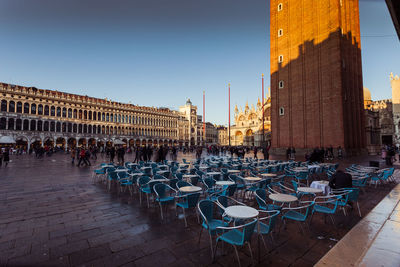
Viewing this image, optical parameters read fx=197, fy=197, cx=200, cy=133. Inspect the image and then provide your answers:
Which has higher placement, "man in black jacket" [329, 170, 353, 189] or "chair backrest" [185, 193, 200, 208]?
"man in black jacket" [329, 170, 353, 189]

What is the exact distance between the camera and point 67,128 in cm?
4844

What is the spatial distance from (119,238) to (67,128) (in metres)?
54.8

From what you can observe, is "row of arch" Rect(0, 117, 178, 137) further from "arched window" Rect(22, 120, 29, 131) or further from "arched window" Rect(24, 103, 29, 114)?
"arched window" Rect(24, 103, 29, 114)

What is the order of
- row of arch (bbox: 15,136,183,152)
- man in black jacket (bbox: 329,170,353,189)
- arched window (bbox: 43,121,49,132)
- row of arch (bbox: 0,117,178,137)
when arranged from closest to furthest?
man in black jacket (bbox: 329,170,353,189) → row of arch (bbox: 0,117,178,137) → row of arch (bbox: 15,136,183,152) → arched window (bbox: 43,121,49,132)

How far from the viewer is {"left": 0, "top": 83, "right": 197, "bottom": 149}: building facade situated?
41469mm

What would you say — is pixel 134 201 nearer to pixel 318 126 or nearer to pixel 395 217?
pixel 395 217

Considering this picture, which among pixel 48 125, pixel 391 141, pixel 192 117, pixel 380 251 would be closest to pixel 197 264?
pixel 380 251

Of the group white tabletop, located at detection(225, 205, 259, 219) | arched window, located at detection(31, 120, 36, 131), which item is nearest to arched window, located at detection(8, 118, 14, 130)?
arched window, located at detection(31, 120, 36, 131)

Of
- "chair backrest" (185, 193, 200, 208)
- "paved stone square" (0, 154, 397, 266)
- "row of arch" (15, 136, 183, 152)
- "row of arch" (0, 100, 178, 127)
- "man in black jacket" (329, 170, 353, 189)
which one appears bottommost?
"paved stone square" (0, 154, 397, 266)

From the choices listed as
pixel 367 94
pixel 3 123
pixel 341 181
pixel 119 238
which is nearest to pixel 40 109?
pixel 3 123

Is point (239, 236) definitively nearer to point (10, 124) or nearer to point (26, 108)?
point (10, 124)

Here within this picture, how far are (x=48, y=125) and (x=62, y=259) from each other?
178 ft

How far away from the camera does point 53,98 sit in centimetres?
4706

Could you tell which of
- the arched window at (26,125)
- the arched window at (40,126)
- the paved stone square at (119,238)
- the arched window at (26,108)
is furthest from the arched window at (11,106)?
the paved stone square at (119,238)
